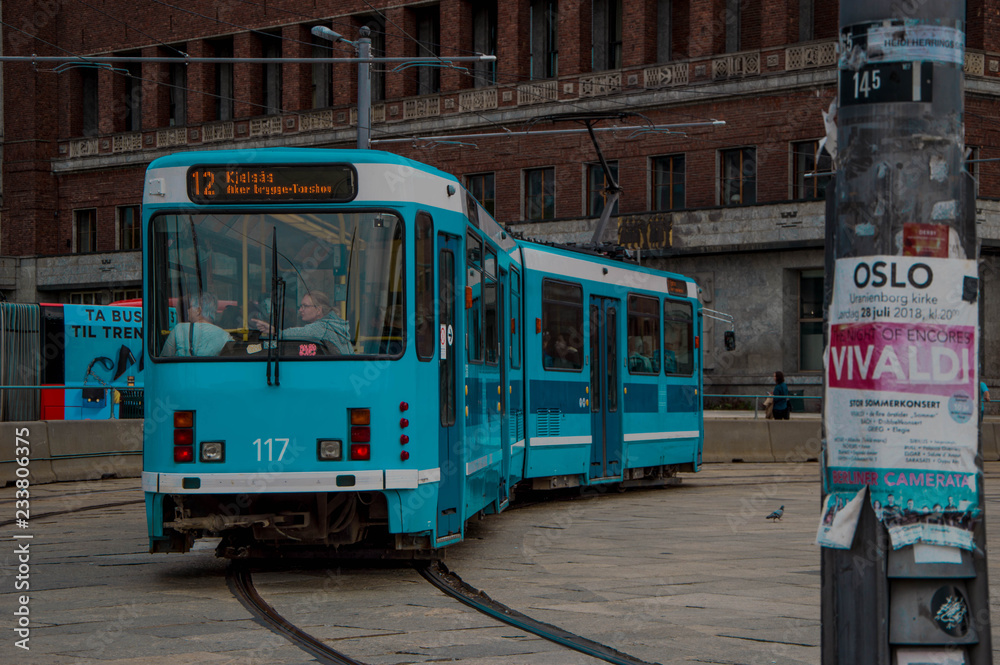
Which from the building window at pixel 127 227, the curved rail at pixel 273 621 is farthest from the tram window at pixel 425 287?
the building window at pixel 127 227

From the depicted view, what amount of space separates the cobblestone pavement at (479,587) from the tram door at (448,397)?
1.54 feet

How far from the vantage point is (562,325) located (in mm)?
15547

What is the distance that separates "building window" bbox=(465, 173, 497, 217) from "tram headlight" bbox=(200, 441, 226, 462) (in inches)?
1277

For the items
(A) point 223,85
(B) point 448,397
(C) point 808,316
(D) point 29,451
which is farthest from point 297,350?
(A) point 223,85

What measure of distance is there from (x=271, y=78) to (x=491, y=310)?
117 feet

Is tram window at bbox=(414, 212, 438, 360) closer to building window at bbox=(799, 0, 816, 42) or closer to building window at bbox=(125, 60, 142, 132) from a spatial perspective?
building window at bbox=(799, 0, 816, 42)

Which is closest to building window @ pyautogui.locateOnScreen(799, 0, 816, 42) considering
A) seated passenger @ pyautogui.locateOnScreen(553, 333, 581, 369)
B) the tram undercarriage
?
seated passenger @ pyautogui.locateOnScreen(553, 333, 581, 369)

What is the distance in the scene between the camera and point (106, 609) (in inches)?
320

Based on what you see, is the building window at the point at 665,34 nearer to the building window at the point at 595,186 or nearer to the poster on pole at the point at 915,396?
the building window at the point at 595,186

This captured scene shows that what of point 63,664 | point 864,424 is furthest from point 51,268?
point 864,424

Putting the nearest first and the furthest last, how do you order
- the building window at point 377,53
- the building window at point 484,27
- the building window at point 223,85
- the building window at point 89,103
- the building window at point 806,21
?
the building window at point 806,21 < the building window at point 484,27 < the building window at point 377,53 < the building window at point 223,85 < the building window at point 89,103

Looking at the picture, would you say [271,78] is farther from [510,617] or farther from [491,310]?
[510,617]

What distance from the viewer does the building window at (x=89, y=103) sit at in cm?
5025

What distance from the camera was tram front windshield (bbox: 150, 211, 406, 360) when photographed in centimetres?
908
